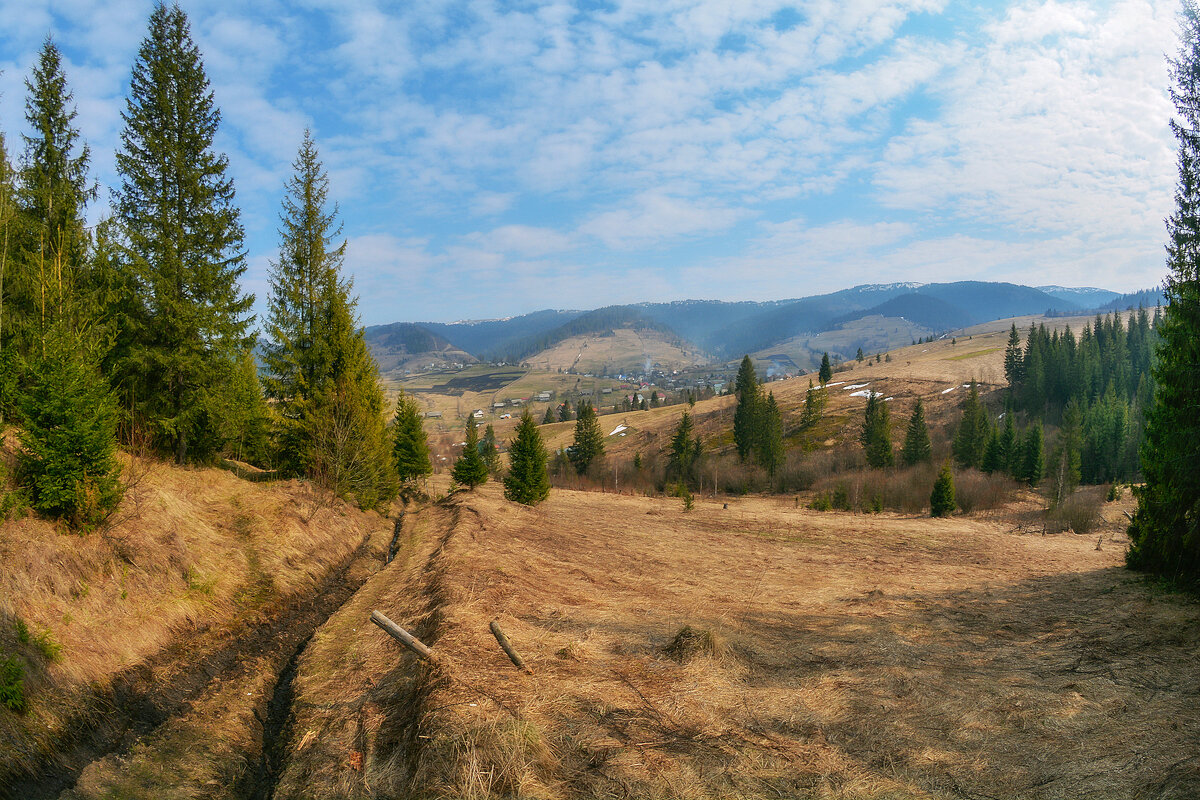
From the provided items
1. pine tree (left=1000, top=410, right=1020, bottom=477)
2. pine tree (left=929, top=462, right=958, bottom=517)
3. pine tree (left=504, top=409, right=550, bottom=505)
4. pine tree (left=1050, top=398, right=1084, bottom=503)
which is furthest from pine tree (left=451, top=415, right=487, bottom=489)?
pine tree (left=1000, top=410, right=1020, bottom=477)

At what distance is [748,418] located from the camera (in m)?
79.5

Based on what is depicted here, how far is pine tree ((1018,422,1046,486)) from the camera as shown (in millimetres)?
63100

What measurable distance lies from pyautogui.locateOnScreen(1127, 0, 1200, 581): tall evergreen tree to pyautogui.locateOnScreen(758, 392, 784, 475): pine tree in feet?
200

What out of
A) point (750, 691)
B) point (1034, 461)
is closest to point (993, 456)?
point (1034, 461)

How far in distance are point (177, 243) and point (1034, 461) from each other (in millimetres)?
79428

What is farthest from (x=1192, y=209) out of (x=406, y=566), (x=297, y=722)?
(x=406, y=566)

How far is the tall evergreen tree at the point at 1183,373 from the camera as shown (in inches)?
522

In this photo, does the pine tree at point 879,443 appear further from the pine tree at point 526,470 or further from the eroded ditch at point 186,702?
the eroded ditch at point 186,702

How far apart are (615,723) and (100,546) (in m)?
11.5

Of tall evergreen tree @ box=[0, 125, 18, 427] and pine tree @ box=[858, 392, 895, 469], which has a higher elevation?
tall evergreen tree @ box=[0, 125, 18, 427]

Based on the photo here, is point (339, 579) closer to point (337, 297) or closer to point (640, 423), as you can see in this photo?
point (337, 297)

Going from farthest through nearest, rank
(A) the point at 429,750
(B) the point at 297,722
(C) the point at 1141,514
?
(C) the point at 1141,514 < (B) the point at 297,722 < (A) the point at 429,750

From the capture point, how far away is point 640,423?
411 ft

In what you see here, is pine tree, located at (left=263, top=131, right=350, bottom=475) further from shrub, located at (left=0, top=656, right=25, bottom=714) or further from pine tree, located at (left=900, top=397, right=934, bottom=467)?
pine tree, located at (left=900, top=397, right=934, bottom=467)
